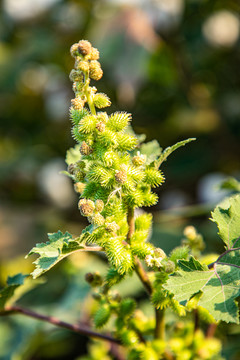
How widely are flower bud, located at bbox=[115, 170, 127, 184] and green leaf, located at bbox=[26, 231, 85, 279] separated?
118 mm

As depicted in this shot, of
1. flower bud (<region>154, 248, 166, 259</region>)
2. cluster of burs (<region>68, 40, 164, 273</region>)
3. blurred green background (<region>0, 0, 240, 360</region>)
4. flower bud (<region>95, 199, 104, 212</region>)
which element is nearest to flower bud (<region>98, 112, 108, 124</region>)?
cluster of burs (<region>68, 40, 164, 273</region>)

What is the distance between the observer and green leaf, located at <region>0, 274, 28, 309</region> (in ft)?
2.77

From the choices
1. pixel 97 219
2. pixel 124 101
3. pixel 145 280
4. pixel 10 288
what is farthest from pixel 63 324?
pixel 124 101

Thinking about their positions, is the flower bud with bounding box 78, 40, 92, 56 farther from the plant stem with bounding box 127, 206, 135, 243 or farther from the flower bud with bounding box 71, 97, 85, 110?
the plant stem with bounding box 127, 206, 135, 243

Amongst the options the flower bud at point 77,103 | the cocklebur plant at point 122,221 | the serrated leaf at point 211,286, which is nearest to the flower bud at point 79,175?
the cocklebur plant at point 122,221

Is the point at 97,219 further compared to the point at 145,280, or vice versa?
the point at 145,280

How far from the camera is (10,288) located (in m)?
0.85

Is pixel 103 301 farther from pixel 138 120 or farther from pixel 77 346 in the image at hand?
pixel 138 120

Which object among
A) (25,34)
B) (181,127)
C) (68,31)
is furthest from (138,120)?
(25,34)

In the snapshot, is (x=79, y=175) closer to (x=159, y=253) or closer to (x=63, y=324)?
(x=159, y=253)

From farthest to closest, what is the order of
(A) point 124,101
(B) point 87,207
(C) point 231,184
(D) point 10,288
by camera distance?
(A) point 124,101
(C) point 231,184
(D) point 10,288
(B) point 87,207

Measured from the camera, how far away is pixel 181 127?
266 cm

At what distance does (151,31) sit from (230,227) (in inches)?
86.9

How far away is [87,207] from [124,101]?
2.10 m
